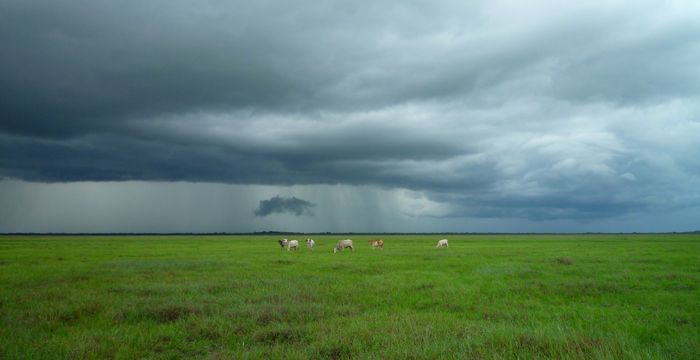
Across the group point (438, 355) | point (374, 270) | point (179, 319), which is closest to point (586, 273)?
point (374, 270)

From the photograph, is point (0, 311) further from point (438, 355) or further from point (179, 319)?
point (438, 355)

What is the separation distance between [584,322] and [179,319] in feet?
33.9

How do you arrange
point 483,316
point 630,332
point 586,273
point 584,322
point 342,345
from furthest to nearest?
point 586,273, point 483,316, point 584,322, point 630,332, point 342,345

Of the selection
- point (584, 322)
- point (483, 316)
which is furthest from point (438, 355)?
point (584, 322)

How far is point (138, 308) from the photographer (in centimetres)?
1201

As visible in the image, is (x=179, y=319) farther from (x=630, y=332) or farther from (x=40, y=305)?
(x=630, y=332)

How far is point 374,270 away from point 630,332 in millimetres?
14626

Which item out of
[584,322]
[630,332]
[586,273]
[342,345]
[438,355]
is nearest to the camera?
[438,355]

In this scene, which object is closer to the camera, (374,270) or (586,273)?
(586,273)

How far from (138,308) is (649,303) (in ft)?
50.3

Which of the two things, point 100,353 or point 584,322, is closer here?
point 100,353

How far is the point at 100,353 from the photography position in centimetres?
822

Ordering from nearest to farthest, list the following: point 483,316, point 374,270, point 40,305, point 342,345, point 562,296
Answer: point 342,345, point 483,316, point 40,305, point 562,296, point 374,270

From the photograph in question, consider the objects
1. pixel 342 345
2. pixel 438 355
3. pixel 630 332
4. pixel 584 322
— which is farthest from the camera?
pixel 584 322
